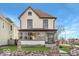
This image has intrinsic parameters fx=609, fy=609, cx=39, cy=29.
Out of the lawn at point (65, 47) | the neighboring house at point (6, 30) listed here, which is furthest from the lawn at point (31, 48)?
the lawn at point (65, 47)

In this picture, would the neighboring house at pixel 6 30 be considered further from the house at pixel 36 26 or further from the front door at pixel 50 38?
the front door at pixel 50 38

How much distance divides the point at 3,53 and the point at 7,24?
43cm

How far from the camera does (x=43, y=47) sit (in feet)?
28.7

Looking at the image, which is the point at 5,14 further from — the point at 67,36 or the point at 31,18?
the point at 67,36

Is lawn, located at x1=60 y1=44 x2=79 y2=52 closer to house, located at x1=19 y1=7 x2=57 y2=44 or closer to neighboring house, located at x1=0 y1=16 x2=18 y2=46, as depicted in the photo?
house, located at x1=19 y1=7 x2=57 y2=44

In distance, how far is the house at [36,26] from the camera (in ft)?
28.5

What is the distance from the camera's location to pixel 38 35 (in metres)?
8.77

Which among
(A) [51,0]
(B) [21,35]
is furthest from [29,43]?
(A) [51,0]

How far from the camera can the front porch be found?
28.6 feet

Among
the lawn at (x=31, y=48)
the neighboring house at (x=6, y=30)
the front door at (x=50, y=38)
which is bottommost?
the lawn at (x=31, y=48)

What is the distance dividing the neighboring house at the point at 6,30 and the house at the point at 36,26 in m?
0.09

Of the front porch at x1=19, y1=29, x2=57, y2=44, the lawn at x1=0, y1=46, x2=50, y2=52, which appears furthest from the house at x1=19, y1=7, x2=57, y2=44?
the lawn at x1=0, y1=46, x2=50, y2=52

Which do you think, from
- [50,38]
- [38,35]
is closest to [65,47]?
[50,38]

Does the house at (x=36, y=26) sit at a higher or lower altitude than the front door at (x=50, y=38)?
higher
